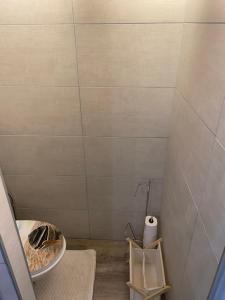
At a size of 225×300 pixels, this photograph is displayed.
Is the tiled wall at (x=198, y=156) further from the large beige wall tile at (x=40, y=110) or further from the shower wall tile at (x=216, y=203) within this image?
the large beige wall tile at (x=40, y=110)

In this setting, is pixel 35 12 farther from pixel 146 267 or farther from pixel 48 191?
pixel 146 267

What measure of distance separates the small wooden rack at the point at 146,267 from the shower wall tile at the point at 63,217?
0.46 meters

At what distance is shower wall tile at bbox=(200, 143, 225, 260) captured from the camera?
710 millimetres

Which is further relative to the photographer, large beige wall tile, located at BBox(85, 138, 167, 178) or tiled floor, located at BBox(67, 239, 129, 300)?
tiled floor, located at BBox(67, 239, 129, 300)

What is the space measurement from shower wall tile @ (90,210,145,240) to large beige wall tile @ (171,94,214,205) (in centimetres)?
75

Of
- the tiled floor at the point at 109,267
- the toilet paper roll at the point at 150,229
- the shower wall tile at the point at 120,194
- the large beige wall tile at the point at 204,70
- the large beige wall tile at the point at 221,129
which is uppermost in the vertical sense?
the large beige wall tile at the point at 204,70

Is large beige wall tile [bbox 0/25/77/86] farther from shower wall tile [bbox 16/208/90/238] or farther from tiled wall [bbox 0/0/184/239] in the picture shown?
shower wall tile [bbox 16/208/90/238]

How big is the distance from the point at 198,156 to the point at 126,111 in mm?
587

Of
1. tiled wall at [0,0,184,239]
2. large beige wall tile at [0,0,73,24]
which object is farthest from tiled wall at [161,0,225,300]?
large beige wall tile at [0,0,73,24]

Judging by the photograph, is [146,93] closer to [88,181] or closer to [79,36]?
[79,36]

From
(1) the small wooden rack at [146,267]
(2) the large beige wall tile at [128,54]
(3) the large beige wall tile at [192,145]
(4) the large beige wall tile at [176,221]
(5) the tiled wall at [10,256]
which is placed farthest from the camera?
(1) the small wooden rack at [146,267]

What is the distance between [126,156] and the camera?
1.53 metres

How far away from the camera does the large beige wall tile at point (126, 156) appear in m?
1.48

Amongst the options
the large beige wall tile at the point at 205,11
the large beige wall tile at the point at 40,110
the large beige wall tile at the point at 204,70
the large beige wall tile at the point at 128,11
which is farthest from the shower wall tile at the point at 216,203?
the large beige wall tile at the point at 40,110
